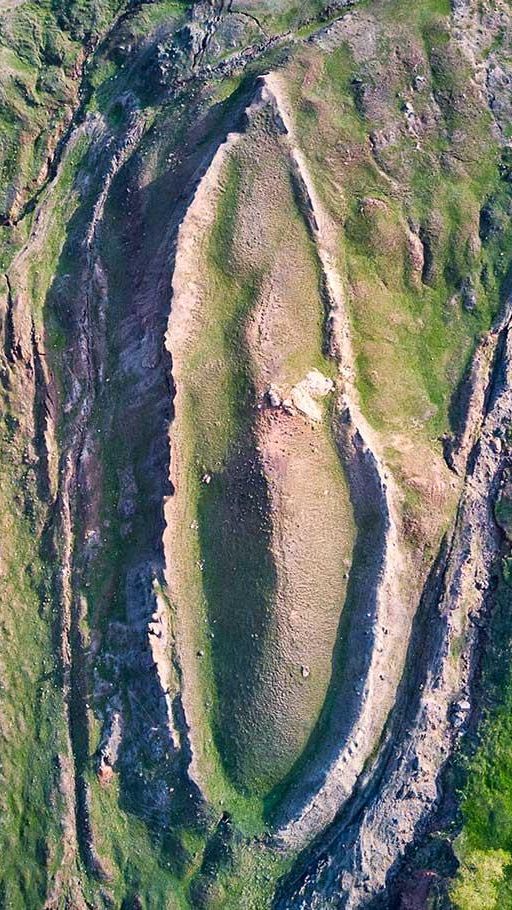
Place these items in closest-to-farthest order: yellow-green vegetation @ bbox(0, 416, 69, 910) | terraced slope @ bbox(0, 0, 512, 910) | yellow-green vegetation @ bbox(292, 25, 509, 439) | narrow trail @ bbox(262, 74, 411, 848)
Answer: narrow trail @ bbox(262, 74, 411, 848)
terraced slope @ bbox(0, 0, 512, 910)
yellow-green vegetation @ bbox(0, 416, 69, 910)
yellow-green vegetation @ bbox(292, 25, 509, 439)

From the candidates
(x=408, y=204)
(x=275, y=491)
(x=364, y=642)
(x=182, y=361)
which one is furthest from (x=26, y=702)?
(x=408, y=204)

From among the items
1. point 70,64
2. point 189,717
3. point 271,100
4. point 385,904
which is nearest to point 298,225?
point 271,100

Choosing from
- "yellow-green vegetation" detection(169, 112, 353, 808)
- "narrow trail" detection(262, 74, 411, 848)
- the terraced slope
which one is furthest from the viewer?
"yellow-green vegetation" detection(169, 112, 353, 808)

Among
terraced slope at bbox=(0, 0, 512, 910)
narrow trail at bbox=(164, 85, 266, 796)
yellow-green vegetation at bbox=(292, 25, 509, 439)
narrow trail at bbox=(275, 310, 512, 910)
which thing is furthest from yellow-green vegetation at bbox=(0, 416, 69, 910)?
yellow-green vegetation at bbox=(292, 25, 509, 439)

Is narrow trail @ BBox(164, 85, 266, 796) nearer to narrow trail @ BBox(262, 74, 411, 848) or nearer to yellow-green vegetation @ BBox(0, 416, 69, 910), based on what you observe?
narrow trail @ BBox(262, 74, 411, 848)

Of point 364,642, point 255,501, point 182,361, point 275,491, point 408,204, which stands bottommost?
point 364,642

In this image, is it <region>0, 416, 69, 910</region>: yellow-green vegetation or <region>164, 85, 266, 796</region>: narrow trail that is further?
<region>0, 416, 69, 910</region>: yellow-green vegetation

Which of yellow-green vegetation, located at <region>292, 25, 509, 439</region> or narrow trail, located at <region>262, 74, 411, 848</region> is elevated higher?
yellow-green vegetation, located at <region>292, 25, 509, 439</region>

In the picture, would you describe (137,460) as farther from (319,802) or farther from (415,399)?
(319,802)

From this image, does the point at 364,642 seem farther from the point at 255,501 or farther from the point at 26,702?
the point at 26,702
